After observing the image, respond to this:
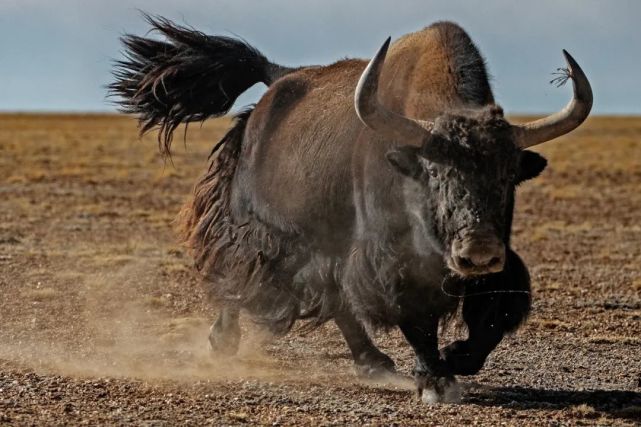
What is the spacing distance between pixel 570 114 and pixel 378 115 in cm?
108

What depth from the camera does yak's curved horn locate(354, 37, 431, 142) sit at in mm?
7141

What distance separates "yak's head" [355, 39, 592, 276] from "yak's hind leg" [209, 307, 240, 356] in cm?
267

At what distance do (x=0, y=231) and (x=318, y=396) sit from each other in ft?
36.8

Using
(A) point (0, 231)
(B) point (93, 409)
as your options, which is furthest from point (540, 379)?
(A) point (0, 231)

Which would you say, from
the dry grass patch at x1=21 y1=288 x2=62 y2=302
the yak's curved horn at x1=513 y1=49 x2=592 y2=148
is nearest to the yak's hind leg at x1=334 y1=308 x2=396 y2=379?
the yak's curved horn at x1=513 y1=49 x2=592 y2=148

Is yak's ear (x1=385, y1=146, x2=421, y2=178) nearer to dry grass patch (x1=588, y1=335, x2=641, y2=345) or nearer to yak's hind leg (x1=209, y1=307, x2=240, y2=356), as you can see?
yak's hind leg (x1=209, y1=307, x2=240, y2=356)

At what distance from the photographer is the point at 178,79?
1055 centimetres

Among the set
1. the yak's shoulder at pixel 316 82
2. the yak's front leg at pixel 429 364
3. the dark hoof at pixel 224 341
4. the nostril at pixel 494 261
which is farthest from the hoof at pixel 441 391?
the dark hoof at pixel 224 341

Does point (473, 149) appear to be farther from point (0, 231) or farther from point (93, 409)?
point (0, 231)

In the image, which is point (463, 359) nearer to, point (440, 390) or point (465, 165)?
point (440, 390)

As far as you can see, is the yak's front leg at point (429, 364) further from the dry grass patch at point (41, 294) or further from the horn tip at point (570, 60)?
the dry grass patch at point (41, 294)

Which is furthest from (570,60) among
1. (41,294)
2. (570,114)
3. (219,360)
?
(41,294)

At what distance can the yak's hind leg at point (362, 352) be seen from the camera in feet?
27.7

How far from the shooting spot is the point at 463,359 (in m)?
7.48
